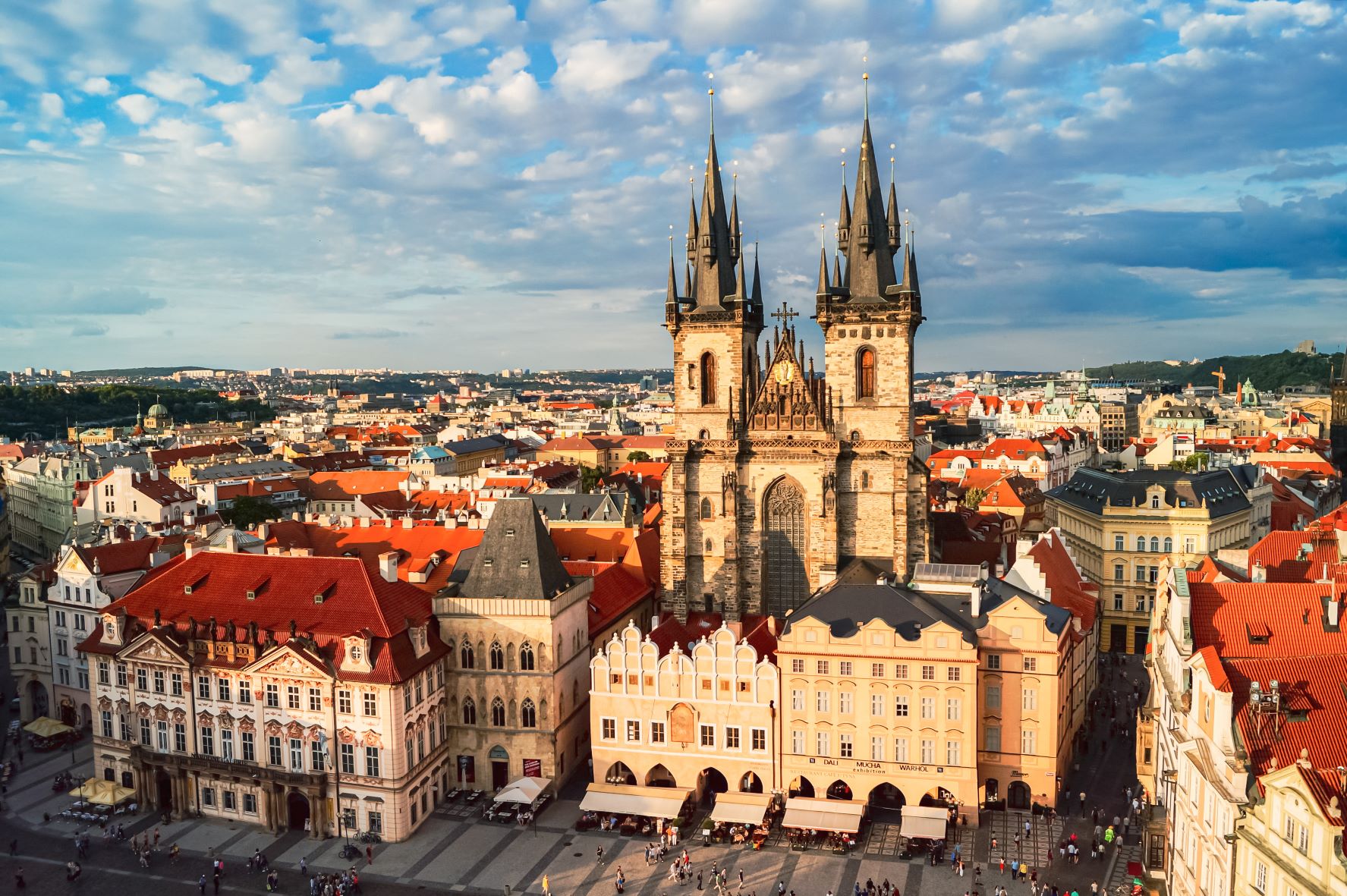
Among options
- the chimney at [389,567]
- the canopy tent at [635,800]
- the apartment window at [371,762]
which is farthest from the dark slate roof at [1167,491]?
the apartment window at [371,762]

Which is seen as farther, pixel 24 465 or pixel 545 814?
pixel 24 465

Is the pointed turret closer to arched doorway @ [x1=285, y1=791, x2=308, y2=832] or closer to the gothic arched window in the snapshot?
the gothic arched window

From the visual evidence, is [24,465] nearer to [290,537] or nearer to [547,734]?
[290,537]

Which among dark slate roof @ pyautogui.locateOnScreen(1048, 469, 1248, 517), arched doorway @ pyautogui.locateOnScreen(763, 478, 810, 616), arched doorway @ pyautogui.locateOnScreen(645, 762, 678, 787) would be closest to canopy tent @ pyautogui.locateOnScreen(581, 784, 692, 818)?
arched doorway @ pyautogui.locateOnScreen(645, 762, 678, 787)

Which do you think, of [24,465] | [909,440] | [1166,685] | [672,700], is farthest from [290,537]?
[24,465]

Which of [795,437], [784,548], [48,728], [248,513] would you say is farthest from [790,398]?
[248,513]

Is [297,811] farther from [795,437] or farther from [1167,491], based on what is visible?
[1167,491]
